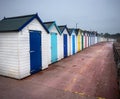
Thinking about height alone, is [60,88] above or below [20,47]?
below

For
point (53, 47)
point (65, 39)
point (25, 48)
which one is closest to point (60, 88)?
point (25, 48)

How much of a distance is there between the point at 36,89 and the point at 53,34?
6.29 metres

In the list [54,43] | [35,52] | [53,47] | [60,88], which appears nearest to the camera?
[60,88]

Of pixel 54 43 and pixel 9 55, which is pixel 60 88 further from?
pixel 54 43

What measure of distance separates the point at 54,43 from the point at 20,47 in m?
4.88

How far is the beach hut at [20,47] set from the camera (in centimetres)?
644

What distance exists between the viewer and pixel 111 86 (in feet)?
18.6

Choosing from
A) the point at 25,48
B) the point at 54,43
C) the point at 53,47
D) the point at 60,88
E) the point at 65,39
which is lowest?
the point at 60,88

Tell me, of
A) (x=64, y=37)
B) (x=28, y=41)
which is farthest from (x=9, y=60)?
(x=64, y=37)

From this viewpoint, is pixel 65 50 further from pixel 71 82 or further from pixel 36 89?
pixel 36 89

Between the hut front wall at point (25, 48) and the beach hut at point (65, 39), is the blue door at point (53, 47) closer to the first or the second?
the beach hut at point (65, 39)

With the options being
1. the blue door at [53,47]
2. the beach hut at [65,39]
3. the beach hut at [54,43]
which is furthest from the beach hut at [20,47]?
the beach hut at [65,39]

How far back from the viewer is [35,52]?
773 centimetres

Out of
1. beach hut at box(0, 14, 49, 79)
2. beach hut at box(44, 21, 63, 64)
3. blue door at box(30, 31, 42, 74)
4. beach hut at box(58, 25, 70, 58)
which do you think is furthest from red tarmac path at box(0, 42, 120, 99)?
beach hut at box(58, 25, 70, 58)
